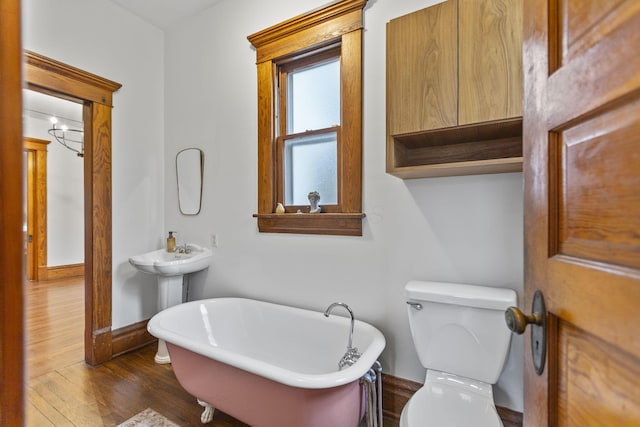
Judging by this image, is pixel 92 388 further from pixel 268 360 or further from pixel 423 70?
pixel 423 70

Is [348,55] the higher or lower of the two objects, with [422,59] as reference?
higher

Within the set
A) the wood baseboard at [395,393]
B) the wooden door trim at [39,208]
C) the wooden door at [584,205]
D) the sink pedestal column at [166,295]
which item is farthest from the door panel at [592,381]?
the wooden door trim at [39,208]

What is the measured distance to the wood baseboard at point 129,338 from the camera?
8.32ft

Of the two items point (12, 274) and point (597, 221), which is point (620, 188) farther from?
point (12, 274)

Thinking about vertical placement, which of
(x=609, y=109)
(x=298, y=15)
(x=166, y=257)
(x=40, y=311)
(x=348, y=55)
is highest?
(x=298, y=15)

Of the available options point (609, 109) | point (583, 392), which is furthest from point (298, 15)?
point (583, 392)

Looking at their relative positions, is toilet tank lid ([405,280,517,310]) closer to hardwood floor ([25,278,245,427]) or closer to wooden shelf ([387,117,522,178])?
wooden shelf ([387,117,522,178])

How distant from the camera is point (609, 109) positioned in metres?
0.42

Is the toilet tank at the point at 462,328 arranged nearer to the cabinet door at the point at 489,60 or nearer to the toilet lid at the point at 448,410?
the toilet lid at the point at 448,410

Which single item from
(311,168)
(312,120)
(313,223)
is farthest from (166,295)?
(312,120)

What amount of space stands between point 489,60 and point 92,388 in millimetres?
3076

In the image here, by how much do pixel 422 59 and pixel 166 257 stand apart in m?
2.57

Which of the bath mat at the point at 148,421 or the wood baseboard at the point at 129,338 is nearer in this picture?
the bath mat at the point at 148,421

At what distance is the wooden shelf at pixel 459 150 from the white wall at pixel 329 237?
0.12m
